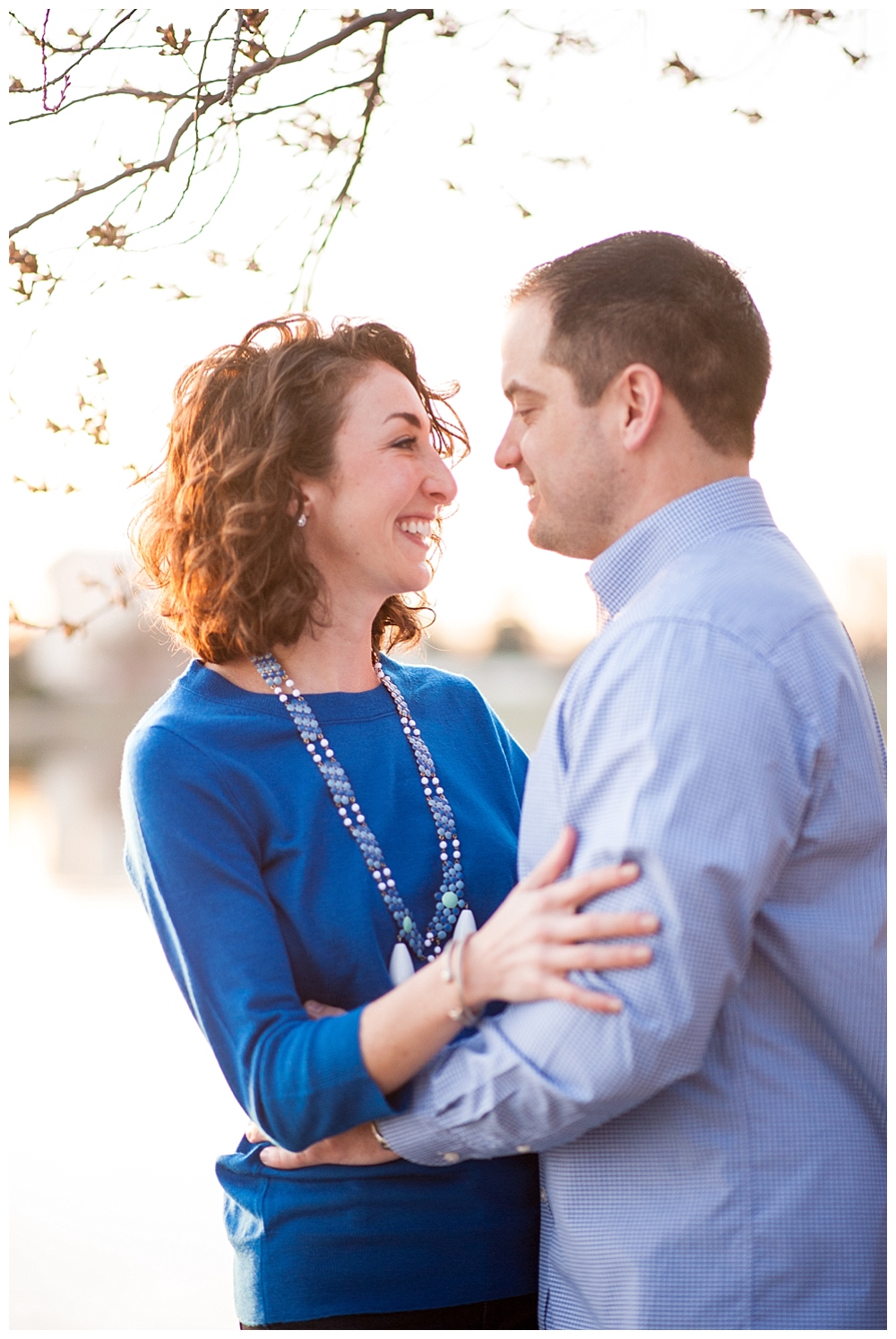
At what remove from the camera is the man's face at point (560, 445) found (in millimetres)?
1695

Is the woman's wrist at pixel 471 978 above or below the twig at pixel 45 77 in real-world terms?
below

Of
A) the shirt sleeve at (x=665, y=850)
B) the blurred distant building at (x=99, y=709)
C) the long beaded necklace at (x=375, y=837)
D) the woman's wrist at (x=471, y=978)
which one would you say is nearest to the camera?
the shirt sleeve at (x=665, y=850)

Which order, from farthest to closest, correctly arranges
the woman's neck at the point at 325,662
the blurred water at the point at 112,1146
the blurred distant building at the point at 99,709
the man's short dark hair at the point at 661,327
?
the blurred distant building at the point at 99,709 → the blurred water at the point at 112,1146 → the woman's neck at the point at 325,662 → the man's short dark hair at the point at 661,327

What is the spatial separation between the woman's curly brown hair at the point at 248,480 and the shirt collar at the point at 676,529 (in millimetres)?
518

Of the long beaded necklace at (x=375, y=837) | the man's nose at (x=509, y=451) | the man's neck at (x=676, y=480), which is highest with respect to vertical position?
the man's nose at (x=509, y=451)

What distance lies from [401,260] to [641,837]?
1.64m

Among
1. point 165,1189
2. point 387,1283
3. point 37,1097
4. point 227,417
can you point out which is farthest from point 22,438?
point 37,1097

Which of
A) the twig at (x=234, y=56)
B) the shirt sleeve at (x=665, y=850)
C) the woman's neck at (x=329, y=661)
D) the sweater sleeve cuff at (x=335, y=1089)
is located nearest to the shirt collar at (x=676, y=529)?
the shirt sleeve at (x=665, y=850)

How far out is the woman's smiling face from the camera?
2.02 metres

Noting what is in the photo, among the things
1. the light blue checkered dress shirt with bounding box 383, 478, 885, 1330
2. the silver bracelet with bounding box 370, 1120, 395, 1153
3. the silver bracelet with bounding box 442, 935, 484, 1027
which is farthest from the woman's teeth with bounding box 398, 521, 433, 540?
the silver bracelet with bounding box 370, 1120, 395, 1153

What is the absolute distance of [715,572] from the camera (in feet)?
4.95

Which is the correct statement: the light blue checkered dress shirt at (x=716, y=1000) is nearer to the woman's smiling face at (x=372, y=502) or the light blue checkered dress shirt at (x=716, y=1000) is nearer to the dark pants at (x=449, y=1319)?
the dark pants at (x=449, y=1319)

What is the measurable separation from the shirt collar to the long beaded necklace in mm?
450

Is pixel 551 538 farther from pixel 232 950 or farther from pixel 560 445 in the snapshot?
pixel 232 950
